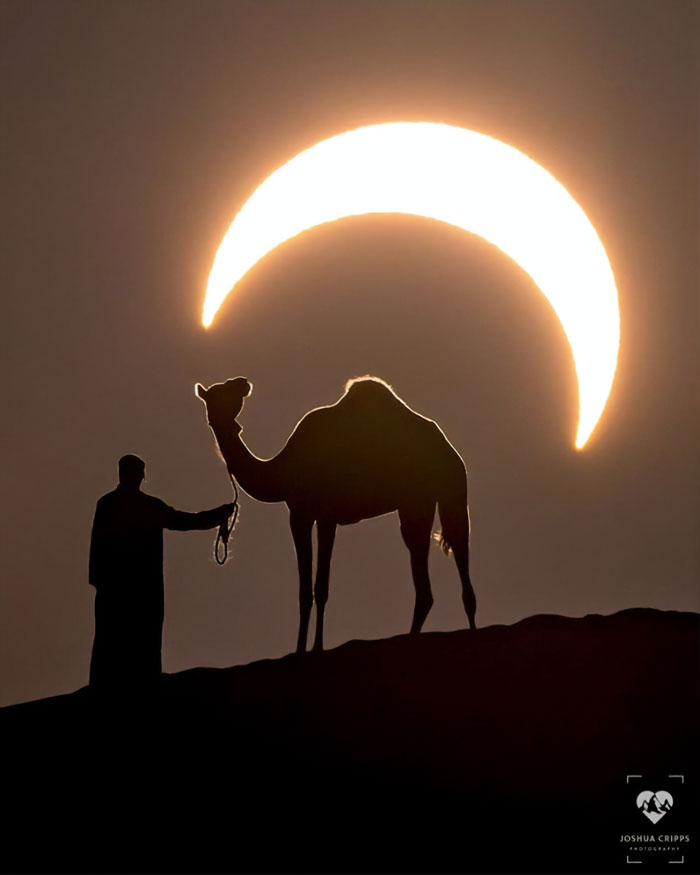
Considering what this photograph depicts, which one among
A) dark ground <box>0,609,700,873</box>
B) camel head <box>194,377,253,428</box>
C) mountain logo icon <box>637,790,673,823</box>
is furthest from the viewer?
camel head <box>194,377,253,428</box>

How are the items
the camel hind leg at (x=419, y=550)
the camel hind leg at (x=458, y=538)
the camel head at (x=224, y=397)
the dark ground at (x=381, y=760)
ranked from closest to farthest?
the dark ground at (x=381, y=760)
the camel head at (x=224, y=397)
the camel hind leg at (x=419, y=550)
the camel hind leg at (x=458, y=538)

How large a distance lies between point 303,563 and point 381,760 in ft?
7.25

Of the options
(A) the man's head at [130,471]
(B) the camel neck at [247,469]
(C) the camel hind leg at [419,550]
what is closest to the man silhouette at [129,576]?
(A) the man's head at [130,471]

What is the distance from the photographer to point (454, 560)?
13.4 meters

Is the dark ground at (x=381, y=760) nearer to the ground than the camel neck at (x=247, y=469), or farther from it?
nearer to the ground

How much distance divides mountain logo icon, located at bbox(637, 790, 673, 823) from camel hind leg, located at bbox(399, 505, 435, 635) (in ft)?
9.60

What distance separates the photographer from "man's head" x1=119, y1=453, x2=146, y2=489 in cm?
1268

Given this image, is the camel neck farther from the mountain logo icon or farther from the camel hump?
the mountain logo icon

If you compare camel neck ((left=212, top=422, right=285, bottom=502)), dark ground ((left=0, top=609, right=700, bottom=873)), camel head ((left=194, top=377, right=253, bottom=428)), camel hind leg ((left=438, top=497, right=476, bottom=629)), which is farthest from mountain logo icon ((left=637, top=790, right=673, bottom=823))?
camel head ((left=194, top=377, right=253, bottom=428))

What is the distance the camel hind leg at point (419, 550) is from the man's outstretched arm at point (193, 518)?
1.66 meters

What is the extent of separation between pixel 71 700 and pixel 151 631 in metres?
0.90

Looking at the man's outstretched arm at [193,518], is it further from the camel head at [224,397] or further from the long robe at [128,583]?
the camel head at [224,397]

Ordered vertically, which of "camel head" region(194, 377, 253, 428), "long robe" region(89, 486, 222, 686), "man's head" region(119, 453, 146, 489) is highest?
"camel head" region(194, 377, 253, 428)

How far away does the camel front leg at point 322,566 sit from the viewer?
41.3 ft
